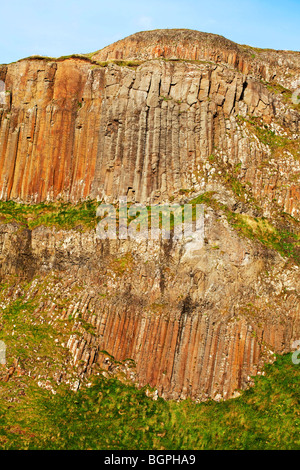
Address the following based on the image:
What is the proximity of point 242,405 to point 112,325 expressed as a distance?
21.3ft

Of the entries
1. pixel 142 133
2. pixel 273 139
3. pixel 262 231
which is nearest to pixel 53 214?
pixel 142 133

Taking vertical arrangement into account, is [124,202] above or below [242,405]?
above

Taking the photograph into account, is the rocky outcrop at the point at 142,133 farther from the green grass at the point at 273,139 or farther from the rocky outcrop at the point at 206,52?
the rocky outcrop at the point at 206,52

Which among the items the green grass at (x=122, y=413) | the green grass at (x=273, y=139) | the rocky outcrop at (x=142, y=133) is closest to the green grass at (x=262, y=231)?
the rocky outcrop at (x=142, y=133)

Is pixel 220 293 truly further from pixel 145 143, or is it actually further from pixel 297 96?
pixel 297 96

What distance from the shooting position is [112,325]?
21.2 meters

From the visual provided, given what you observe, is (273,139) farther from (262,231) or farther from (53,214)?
(53,214)

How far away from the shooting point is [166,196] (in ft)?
80.2
